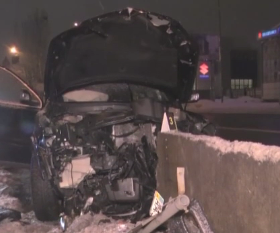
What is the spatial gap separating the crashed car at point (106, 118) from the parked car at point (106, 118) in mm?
11

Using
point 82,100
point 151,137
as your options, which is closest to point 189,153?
point 151,137

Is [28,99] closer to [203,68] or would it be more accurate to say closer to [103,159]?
[103,159]

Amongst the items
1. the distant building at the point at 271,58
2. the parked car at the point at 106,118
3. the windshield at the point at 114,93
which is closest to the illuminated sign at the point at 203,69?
the distant building at the point at 271,58

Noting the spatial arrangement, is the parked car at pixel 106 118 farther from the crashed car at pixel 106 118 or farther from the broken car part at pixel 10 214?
the broken car part at pixel 10 214

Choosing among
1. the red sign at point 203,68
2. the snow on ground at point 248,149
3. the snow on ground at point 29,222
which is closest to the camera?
the snow on ground at point 248,149

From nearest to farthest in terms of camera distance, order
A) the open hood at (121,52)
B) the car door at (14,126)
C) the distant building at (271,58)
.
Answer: the open hood at (121,52)
the car door at (14,126)
the distant building at (271,58)

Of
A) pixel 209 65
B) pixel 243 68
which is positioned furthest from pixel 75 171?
pixel 243 68

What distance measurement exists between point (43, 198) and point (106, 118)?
4.28 ft

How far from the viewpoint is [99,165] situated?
17.6 ft

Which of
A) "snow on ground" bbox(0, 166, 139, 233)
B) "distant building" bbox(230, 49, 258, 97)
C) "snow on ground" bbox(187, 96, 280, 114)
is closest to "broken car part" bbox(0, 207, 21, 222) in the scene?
Result: "snow on ground" bbox(0, 166, 139, 233)

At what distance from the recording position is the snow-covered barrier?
115 inches

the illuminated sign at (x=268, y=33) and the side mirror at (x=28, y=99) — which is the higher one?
the illuminated sign at (x=268, y=33)

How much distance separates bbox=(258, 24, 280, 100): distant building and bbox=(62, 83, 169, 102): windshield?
27076 millimetres

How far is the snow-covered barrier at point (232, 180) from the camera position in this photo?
2932 millimetres
